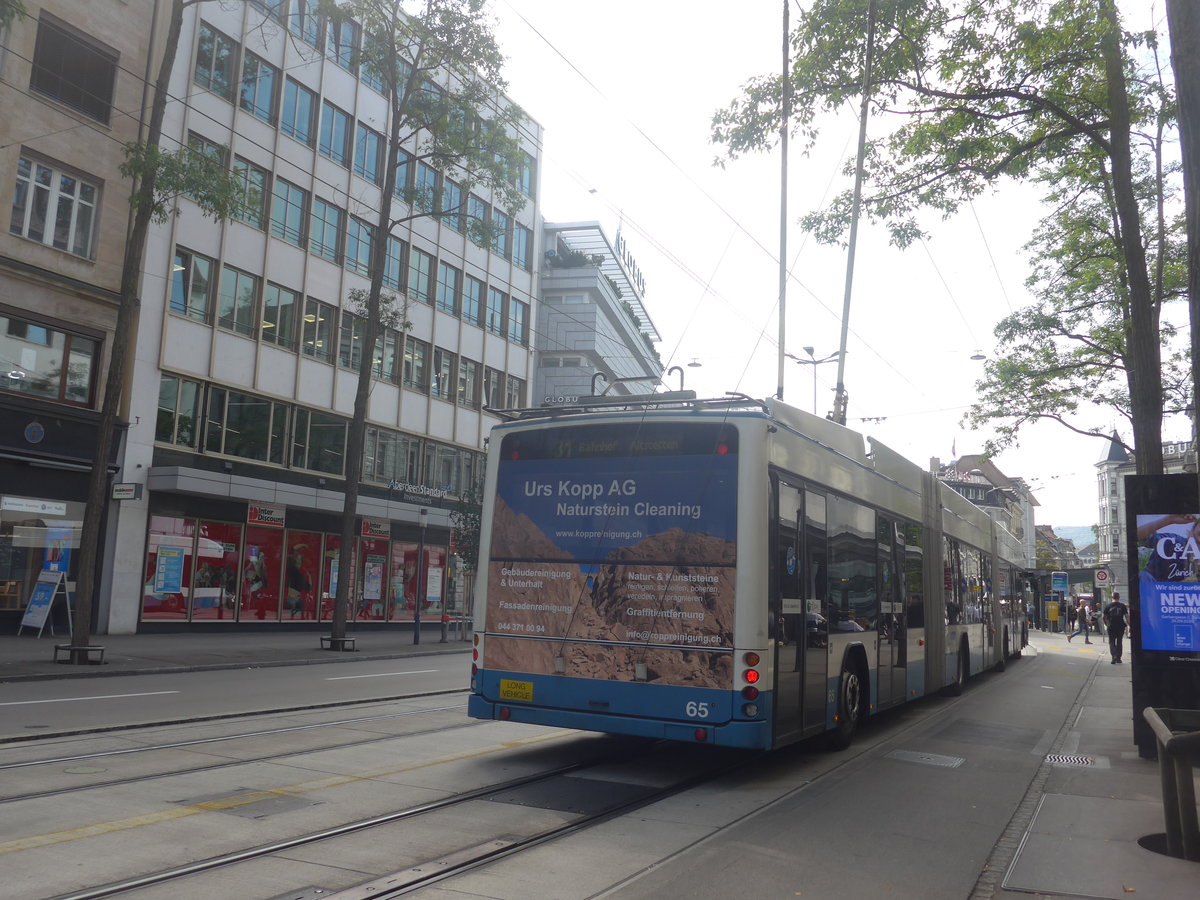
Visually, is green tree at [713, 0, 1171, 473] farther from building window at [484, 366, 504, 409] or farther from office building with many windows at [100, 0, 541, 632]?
building window at [484, 366, 504, 409]

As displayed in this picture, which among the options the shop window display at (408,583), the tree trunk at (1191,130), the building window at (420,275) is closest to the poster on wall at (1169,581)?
the tree trunk at (1191,130)

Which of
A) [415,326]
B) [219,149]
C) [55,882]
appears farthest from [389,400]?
[55,882]

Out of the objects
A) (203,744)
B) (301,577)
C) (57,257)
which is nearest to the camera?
(203,744)

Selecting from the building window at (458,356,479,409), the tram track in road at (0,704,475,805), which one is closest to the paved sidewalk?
the tram track in road at (0,704,475,805)

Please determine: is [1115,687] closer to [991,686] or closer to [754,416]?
[991,686]

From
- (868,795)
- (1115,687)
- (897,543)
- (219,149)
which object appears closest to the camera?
(868,795)

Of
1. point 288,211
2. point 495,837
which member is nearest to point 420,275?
point 288,211

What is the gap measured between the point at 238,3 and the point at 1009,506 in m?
107

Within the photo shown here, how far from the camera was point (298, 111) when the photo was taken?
98.3 feet

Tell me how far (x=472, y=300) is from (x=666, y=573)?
31764 mm

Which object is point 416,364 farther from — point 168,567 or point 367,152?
point 168,567

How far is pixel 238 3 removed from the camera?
89.7 ft

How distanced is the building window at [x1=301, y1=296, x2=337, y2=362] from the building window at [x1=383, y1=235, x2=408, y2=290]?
3.03 m

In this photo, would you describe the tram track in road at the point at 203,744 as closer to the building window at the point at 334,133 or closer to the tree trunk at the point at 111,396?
the tree trunk at the point at 111,396
